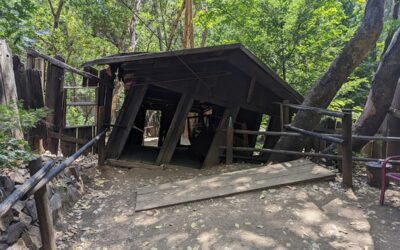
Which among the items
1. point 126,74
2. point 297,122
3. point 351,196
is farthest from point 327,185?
point 126,74

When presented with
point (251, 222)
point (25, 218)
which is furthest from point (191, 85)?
point (25, 218)

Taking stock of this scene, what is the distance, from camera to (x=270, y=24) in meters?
10.2

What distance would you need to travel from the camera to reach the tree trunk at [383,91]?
6387mm

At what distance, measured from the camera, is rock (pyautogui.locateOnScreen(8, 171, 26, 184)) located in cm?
309

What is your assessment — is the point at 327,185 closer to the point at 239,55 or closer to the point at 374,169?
the point at 374,169

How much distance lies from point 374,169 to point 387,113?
1960 mm

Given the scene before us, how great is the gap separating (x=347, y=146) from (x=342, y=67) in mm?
2847

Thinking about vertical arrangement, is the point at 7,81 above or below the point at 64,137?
above

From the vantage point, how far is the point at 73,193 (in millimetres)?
4668

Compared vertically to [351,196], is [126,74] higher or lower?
higher

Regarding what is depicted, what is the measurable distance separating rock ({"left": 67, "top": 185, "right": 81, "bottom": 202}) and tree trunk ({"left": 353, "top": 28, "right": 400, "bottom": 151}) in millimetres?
5809

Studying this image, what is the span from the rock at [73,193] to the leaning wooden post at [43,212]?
5.65 feet

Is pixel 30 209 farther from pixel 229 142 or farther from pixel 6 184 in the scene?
pixel 229 142

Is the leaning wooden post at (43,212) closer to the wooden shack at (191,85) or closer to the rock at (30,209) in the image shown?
the rock at (30,209)
